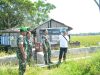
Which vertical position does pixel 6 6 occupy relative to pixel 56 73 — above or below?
above

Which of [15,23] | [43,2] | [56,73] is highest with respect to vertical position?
[43,2]

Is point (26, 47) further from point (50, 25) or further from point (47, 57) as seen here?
point (50, 25)

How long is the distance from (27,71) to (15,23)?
30959 mm

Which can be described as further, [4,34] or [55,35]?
[4,34]

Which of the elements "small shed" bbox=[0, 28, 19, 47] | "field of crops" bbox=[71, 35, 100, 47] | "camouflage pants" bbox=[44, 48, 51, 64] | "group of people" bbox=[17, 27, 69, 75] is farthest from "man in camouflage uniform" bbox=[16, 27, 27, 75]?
"field of crops" bbox=[71, 35, 100, 47]

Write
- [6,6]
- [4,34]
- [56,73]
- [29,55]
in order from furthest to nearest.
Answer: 1. [6,6]
2. [4,34]
3. [29,55]
4. [56,73]

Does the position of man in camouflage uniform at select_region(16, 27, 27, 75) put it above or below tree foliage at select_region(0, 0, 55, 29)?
below

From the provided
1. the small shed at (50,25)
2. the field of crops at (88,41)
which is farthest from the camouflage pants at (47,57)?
the field of crops at (88,41)

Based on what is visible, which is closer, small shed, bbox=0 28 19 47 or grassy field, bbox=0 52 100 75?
grassy field, bbox=0 52 100 75

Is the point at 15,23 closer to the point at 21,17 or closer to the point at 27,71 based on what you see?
the point at 21,17

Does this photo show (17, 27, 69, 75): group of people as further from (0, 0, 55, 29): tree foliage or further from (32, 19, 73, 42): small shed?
(0, 0, 55, 29): tree foliage

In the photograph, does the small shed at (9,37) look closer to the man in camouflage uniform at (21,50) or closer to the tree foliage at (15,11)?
the tree foliage at (15,11)

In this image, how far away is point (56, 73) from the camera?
11.7 meters

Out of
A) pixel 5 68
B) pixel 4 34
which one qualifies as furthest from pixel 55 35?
pixel 5 68
